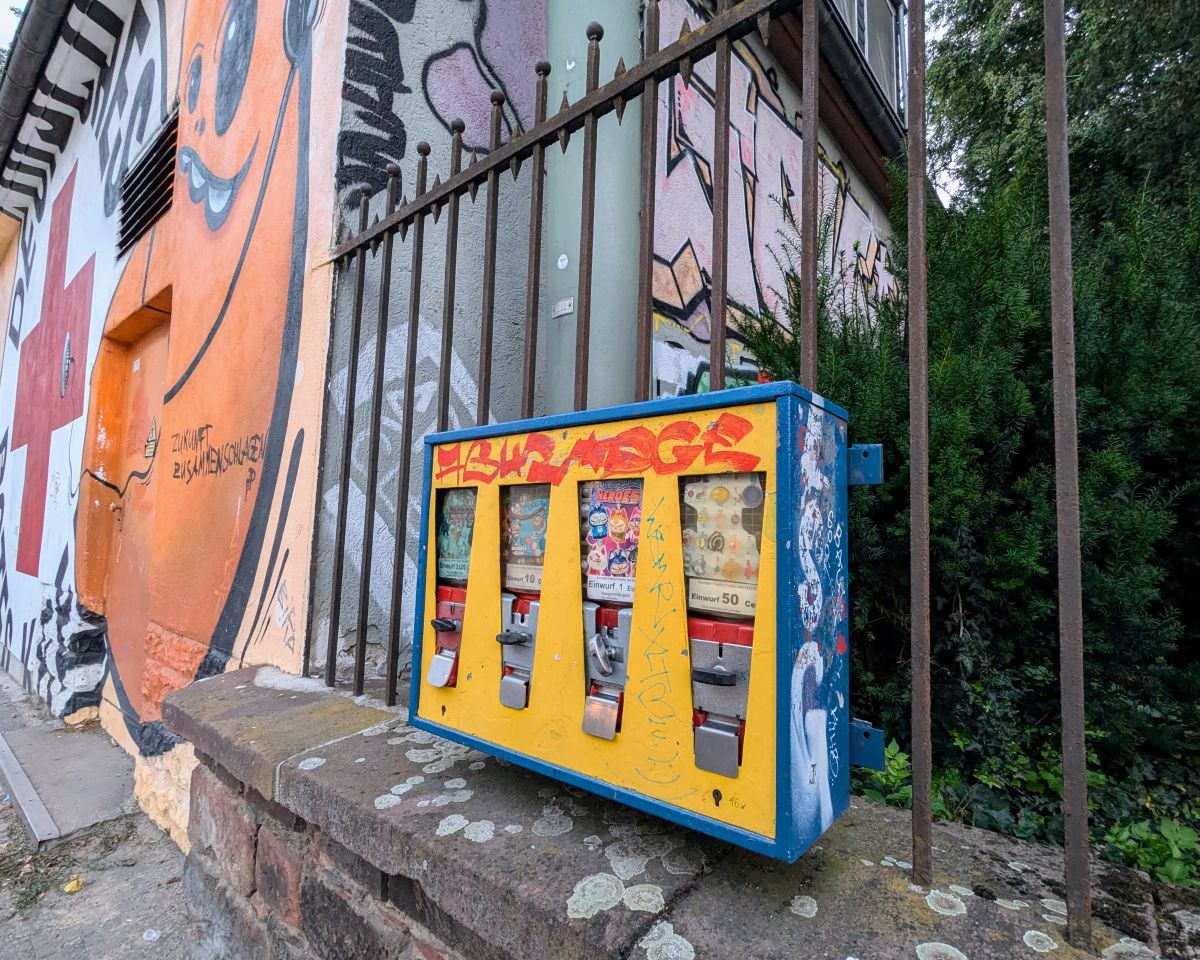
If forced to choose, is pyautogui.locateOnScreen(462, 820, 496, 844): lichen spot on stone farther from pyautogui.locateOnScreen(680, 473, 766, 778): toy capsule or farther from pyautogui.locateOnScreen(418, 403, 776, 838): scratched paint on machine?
pyautogui.locateOnScreen(680, 473, 766, 778): toy capsule

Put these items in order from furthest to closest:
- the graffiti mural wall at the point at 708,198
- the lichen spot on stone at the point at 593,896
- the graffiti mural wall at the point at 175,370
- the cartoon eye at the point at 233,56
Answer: the cartoon eye at the point at 233,56
the graffiti mural wall at the point at 708,198
the graffiti mural wall at the point at 175,370
the lichen spot on stone at the point at 593,896

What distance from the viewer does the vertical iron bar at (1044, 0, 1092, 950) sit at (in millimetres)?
949

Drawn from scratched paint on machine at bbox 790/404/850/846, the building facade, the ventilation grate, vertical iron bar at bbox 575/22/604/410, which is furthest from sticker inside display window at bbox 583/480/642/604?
the ventilation grate

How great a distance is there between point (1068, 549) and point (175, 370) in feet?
13.7

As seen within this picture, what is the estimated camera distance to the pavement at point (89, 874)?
8.36 ft

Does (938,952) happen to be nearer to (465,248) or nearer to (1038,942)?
(1038,942)

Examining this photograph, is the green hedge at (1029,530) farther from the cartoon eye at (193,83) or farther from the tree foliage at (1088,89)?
the cartoon eye at (193,83)

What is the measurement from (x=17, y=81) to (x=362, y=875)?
7.45m

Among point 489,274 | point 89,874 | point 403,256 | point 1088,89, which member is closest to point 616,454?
point 489,274

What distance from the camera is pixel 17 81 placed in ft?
18.7

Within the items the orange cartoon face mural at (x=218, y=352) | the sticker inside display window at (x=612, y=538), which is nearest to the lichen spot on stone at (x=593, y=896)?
the sticker inside display window at (x=612, y=538)

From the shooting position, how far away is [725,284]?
4.59 feet

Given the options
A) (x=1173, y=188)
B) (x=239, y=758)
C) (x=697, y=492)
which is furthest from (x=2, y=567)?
(x=1173, y=188)

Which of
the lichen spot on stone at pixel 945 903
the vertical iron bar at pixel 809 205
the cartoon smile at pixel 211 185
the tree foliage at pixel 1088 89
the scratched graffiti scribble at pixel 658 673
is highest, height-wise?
the tree foliage at pixel 1088 89
